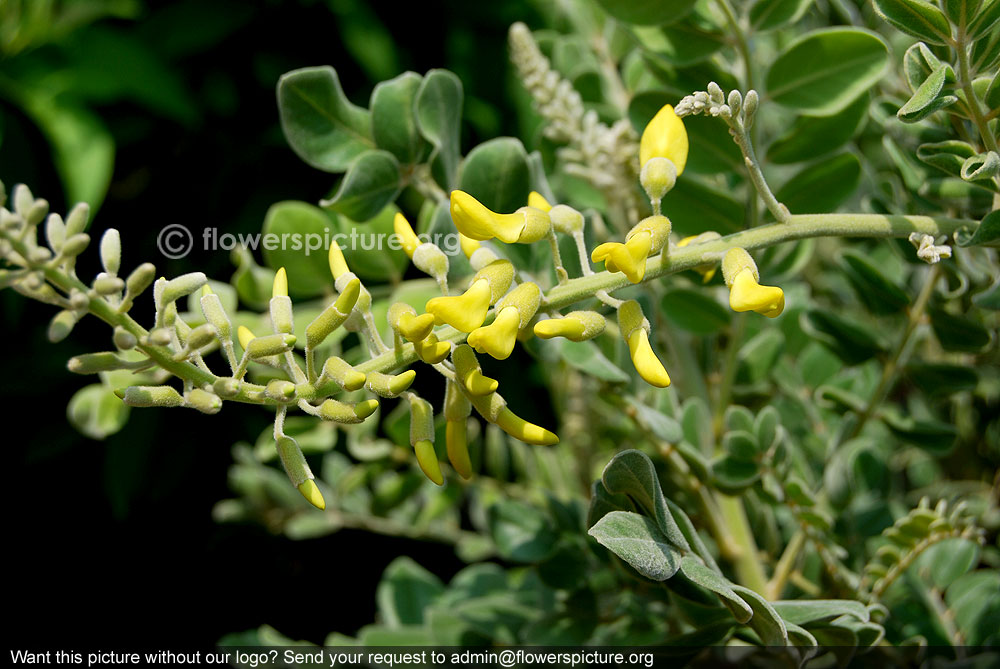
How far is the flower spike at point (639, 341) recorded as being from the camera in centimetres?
44

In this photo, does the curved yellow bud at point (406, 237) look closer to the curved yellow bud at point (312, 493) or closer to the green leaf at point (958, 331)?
the curved yellow bud at point (312, 493)

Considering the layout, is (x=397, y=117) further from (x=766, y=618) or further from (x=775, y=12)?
(x=766, y=618)

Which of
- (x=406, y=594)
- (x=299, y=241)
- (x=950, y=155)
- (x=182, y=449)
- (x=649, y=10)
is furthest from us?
(x=182, y=449)

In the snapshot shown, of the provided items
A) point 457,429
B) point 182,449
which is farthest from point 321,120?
point 182,449

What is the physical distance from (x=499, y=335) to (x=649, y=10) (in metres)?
0.33

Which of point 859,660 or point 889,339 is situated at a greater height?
point 889,339

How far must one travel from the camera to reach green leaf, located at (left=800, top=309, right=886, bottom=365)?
77 centimetres

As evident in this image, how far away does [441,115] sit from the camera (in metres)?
0.66

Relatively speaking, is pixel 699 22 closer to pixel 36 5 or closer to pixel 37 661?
pixel 37 661

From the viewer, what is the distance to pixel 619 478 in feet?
1.58

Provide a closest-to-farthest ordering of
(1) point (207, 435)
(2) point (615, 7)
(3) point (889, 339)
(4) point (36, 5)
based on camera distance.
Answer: (2) point (615, 7), (3) point (889, 339), (4) point (36, 5), (1) point (207, 435)

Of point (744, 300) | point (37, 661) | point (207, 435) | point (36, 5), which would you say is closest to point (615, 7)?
point (744, 300)

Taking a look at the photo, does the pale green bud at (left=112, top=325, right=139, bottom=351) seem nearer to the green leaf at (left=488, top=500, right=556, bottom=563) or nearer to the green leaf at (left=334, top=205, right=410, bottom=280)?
the green leaf at (left=334, top=205, right=410, bottom=280)

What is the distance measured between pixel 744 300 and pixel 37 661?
3.50 ft
